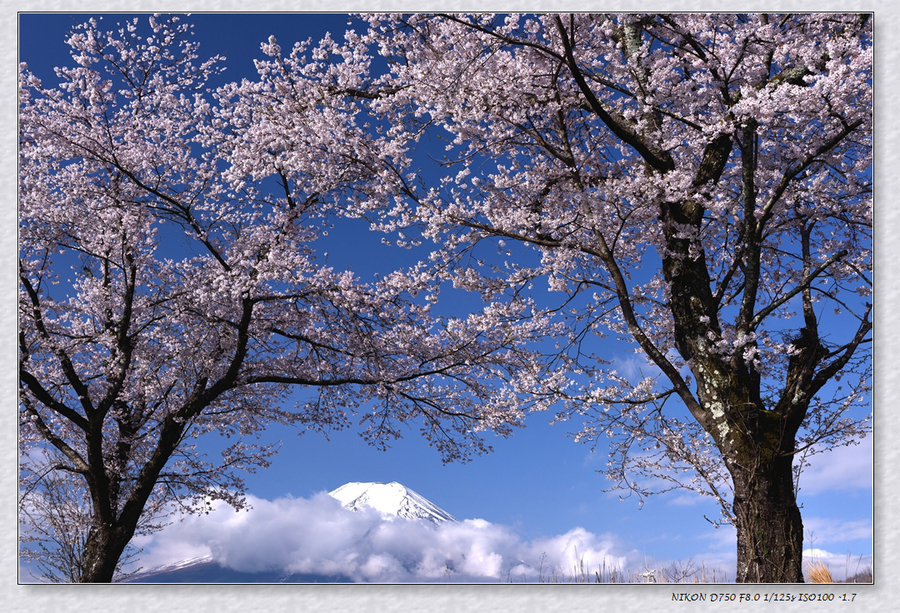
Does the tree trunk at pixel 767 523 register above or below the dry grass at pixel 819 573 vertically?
above

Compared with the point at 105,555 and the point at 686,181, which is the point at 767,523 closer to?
the point at 686,181

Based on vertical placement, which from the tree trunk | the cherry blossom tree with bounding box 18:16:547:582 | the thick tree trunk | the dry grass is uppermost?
the cherry blossom tree with bounding box 18:16:547:582

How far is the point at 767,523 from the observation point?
169 inches

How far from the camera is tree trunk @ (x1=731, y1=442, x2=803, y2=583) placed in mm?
4215

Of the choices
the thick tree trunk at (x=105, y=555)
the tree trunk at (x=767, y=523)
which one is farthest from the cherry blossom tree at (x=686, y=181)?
the thick tree trunk at (x=105, y=555)

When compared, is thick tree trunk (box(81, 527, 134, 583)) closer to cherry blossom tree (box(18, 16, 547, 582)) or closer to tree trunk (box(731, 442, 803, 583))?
cherry blossom tree (box(18, 16, 547, 582))

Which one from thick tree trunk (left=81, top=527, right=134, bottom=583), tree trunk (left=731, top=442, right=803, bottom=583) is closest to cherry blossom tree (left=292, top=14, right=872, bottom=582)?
tree trunk (left=731, top=442, right=803, bottom=583)

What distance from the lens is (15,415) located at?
13.7 feet

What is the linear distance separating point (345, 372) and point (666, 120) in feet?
16.1

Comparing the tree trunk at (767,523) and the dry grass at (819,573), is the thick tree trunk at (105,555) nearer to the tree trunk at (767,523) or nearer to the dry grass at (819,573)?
the tree trunk at (767,523)

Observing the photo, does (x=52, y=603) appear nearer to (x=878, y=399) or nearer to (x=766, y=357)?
(x=878, y=399)

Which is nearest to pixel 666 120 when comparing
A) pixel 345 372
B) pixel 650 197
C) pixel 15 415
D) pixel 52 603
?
pixel 650 197

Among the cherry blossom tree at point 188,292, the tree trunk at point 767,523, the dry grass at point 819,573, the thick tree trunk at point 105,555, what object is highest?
the cherry blossom tree at point 188,292

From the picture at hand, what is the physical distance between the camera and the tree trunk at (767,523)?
421 centimetres
